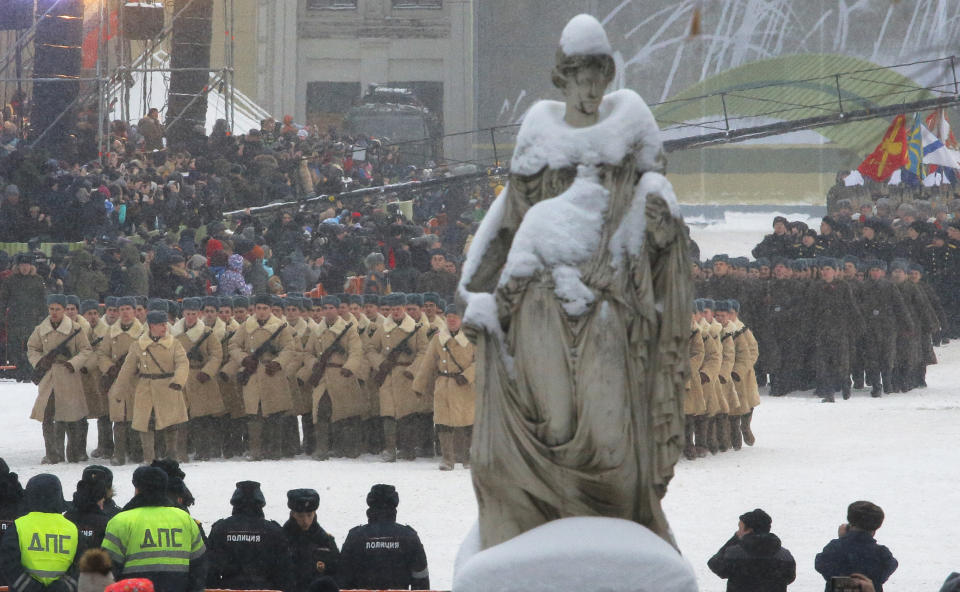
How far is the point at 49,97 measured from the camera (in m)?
26.5

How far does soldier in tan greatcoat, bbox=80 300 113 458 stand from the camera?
50.6 feet

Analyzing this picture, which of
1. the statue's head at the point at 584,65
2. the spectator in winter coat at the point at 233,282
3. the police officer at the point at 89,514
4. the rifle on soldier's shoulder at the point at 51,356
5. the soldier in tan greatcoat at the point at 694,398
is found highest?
the spectator in winter coat at the point at 233,282

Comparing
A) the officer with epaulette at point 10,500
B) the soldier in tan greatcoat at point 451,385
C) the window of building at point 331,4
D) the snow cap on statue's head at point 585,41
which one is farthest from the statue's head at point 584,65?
the window of building at point 331,4

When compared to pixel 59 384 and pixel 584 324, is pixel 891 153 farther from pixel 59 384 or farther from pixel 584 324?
pixel 584 324

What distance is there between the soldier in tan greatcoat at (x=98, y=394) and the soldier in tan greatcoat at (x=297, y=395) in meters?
1.61

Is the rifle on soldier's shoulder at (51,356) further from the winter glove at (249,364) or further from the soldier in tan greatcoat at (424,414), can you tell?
the soldier in tan greatcoat at (424,414)

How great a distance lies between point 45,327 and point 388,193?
1370 centimetres

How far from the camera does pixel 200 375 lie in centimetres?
1538

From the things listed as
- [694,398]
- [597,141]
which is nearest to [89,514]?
[597,141]

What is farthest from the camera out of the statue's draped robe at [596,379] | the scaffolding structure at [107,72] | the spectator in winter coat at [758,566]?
the scaffolding structure at [107,72]

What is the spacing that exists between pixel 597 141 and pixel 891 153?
23.8 meters

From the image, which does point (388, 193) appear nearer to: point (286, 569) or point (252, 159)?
point (252, 159)

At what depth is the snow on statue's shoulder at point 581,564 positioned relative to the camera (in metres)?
5.30

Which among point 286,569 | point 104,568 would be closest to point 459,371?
point 286,569
